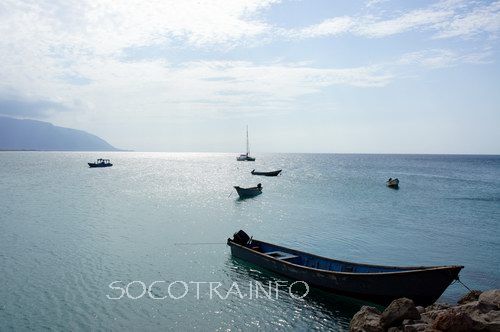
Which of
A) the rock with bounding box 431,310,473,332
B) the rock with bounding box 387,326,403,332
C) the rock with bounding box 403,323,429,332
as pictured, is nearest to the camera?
the rock with bounding box 431,310,473,332

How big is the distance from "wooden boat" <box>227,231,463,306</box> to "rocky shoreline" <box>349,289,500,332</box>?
1394 mm

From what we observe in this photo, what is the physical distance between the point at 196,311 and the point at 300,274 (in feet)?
20.1

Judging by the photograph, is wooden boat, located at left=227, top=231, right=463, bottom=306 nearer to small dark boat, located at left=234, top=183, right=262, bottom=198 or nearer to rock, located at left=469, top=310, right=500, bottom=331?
rock, located at left=469, top=310, right=500, bottom=331

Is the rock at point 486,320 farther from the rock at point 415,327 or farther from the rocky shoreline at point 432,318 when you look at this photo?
the rock at point 415,327

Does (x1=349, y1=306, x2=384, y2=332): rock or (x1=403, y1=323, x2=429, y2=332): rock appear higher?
(x1=403, y1=323, x2=429, y2=332): rock

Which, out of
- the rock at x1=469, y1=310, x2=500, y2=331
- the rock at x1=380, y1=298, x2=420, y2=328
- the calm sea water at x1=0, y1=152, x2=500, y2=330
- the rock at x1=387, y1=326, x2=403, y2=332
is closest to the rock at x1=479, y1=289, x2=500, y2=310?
the rock at x1=469, y1=310, x2=500, y2=331

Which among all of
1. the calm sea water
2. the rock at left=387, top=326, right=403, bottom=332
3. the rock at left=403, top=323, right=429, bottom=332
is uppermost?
the rock at left=403, top=323, right=429, bottom=332

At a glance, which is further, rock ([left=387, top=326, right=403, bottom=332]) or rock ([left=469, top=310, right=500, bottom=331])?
rock ([left=387, top=326, right=403, bottom=332])

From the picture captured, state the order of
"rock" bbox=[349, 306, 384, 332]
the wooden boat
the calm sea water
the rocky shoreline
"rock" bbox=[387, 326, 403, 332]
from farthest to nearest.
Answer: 1. the calm sea water
2. the wooden boat
3. "rock" bbox=[349, 306, 384, 332]
4. "rock" bbox=[387, 326, 403, 332]
5. the rocky shoreline

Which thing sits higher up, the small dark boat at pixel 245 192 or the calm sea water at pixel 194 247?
the small dark boat at pixel 245 192

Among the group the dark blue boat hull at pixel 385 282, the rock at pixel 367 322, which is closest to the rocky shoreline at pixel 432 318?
the rock at pixel 367 322

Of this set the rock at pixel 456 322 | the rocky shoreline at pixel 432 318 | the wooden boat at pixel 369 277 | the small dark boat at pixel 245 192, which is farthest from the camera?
the small dark boat at pixel 245 192

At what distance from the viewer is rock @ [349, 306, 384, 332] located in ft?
45.0

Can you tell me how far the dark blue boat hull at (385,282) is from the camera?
16.2 meters
